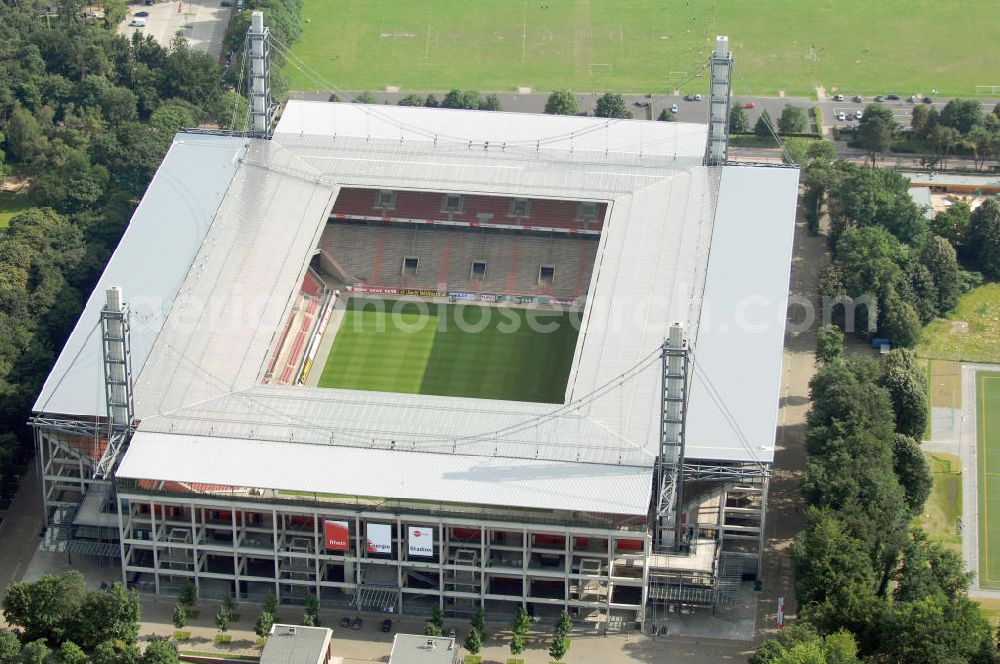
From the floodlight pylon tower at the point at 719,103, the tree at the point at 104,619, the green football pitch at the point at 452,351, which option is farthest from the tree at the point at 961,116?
the tree at the point at 104,619

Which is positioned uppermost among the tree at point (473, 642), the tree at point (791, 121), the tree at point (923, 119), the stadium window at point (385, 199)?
the tree at point (923, 119)

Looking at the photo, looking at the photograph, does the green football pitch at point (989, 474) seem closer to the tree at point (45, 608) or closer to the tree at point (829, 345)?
the tree at point (829, 345)

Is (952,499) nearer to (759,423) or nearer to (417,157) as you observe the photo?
(759,423)

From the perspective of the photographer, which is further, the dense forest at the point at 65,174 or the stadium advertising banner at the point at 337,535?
the dense forest at the point at 65,174

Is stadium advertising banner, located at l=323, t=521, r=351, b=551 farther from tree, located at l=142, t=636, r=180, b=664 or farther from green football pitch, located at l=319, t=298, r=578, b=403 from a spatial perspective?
green football pitch, located at l=319, t=298, r=578, b=403

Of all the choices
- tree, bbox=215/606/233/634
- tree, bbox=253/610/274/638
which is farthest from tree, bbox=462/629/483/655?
tree, bbox=215/606/233/634

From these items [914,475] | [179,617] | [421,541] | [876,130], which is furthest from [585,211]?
[179,617]

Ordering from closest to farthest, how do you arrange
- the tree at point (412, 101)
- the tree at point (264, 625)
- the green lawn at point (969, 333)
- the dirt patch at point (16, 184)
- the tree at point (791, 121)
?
the tree at point (264, 625)
the green lawn at point (969, 333)
the dirt patch at point (16, 184)
the tree at point (412, 101)
the tree at point (791, 121)
